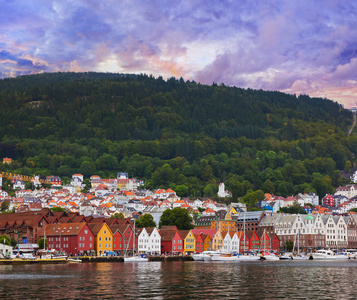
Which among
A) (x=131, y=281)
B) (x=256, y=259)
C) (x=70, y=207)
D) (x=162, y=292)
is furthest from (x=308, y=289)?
(x=70, y=207)

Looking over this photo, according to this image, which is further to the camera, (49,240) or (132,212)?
(132,212)

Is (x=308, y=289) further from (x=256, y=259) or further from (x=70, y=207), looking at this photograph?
(x=70, y=207)

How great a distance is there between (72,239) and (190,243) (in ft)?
84.0

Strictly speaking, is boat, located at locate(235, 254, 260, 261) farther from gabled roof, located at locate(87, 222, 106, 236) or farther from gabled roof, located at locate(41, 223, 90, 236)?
gabled roof, located at locate(41, 223, 90, 236)

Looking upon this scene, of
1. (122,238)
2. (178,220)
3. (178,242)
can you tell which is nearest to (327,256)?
(178,242)

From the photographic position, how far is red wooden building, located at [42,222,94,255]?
112m

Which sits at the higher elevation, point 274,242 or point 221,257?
point 274,242

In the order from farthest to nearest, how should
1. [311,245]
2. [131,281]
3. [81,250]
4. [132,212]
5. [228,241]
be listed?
[132,212]
[311,245]
[228,241]
[81,250]
[131,281]

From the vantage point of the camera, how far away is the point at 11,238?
118 meters

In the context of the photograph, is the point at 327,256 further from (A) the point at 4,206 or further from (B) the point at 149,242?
(A) the point at 4,206

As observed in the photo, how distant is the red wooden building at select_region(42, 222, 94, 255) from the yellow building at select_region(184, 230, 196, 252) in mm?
20374

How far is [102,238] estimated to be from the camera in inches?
4587

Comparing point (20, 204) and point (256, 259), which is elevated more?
point (20, 204)

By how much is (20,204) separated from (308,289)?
14577 cm
